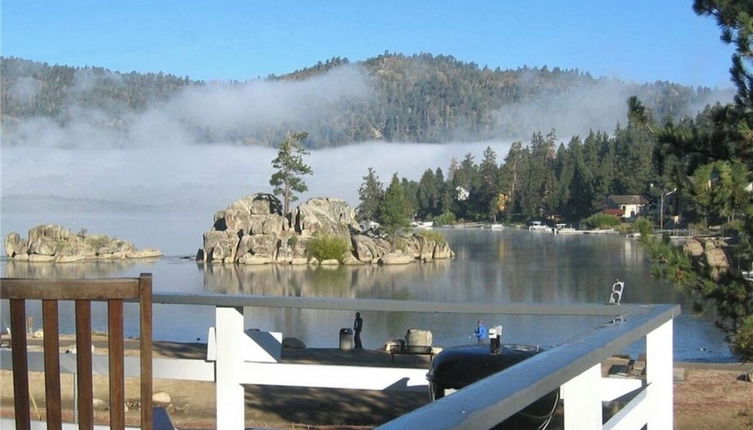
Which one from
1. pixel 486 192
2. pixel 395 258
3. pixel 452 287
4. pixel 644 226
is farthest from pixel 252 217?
pixel 644 226

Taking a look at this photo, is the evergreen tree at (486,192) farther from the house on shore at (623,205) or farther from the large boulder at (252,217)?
the large boulder at (252,217)

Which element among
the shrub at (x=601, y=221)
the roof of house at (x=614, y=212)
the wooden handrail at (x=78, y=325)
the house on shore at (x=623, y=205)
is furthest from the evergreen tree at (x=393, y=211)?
the wooden handrail at (x=78, y=325)

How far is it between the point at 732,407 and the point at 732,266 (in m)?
Answer: 1.61

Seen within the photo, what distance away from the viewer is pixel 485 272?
181ft

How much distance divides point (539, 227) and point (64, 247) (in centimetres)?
6025

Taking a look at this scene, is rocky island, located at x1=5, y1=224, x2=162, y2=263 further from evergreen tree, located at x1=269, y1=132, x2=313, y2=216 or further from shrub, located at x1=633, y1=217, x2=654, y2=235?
shrub, located at x1=633, y1=217, x2=654, y2=235

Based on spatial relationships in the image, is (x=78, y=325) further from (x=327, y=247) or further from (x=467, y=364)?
(x=327, y=247)

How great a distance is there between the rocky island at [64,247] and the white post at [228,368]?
69.4 m

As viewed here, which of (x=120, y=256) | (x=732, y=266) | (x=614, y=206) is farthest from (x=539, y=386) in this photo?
(x=614, y=206)

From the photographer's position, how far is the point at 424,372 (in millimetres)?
3621

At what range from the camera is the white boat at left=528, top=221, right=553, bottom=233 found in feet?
360

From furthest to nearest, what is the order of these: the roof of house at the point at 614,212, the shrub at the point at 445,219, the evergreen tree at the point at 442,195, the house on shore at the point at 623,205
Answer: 1. the evergreen tree at the point at 442,195
2. the shrub at the point at 445,219
3. the roof of house at the point at 614,212
4. the house on shore at the point at 623,205

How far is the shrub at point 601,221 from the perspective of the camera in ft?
316

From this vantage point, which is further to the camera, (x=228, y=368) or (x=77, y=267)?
(x=77, y=267)
